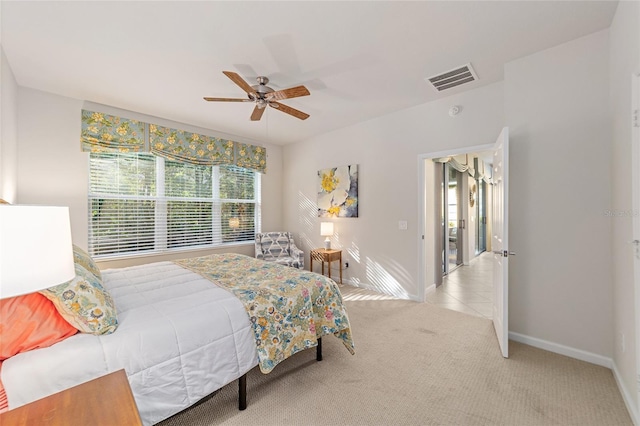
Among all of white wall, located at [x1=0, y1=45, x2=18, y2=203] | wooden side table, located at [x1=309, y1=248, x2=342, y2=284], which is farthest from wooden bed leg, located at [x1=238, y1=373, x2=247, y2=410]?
wooden side table, located at [x1=309, y1=248, x2=342, y2=284]

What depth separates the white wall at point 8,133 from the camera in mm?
2334

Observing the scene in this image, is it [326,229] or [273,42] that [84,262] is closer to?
[273,42]

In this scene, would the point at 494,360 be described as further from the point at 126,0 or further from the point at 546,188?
the point at 126,0

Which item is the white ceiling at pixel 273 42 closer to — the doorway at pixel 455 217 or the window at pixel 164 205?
the window at pixel 164 205

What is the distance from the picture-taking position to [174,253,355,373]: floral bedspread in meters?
1.80

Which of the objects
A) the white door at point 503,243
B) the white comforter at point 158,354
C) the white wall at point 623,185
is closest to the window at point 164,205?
the white comforter at point 158,354

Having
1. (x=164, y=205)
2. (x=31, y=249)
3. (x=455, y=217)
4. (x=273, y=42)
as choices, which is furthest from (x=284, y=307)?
(x=455, y=217)

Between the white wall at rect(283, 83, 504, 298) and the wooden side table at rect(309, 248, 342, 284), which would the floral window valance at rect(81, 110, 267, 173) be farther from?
the wooden side table at rect(309, 248, 342, 284)

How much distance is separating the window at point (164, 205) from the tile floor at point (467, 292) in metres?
3.45

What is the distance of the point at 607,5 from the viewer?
1.89m

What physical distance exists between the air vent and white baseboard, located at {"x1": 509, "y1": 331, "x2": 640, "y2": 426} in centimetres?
259

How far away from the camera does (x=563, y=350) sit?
7.66 ft

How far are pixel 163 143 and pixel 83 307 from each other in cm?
326

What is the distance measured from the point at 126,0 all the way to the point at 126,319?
6.62 feet
